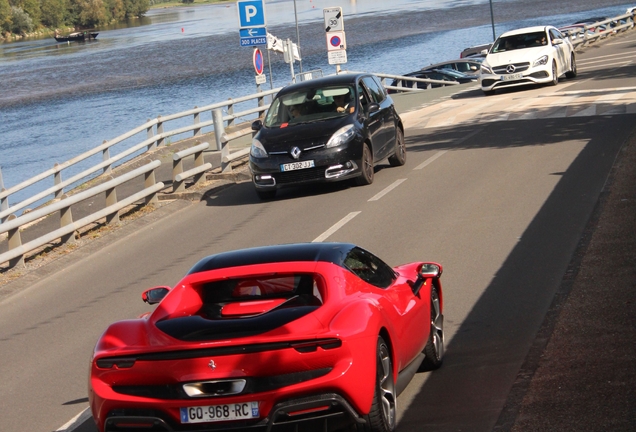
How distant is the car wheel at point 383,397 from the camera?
555cm

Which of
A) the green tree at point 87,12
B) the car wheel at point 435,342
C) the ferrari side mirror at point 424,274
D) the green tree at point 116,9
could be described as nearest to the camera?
the ferrari side mirror at point 424,274

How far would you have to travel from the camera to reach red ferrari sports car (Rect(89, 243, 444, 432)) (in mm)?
5285

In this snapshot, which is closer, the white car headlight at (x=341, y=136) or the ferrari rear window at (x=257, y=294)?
the ferrari rear window at (x=257, y=294)

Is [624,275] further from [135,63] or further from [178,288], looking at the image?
[135,63]

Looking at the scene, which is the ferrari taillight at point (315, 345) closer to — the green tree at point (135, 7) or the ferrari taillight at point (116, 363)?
the ferrari taillight at point (116, 363)

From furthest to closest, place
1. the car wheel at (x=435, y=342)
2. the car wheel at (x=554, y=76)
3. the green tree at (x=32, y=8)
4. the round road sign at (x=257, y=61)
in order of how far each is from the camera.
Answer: the green tree at (x=32, y=8), the car wheel at (x=554, y=76), the round road sign at (x=257, y=61), the car wheel at (x=435, y=342)

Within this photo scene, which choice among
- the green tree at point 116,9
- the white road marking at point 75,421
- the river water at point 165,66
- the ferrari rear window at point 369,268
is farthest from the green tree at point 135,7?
the ferrari rear window at point 369,268

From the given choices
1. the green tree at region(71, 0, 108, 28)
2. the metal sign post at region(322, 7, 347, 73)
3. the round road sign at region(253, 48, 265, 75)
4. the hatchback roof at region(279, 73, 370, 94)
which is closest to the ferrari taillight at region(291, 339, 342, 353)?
the hatchback roof at region(279, 73, 370, 94)

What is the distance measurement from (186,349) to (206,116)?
1707 inches

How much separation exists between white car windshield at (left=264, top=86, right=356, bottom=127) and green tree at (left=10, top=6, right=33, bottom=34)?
141 meters

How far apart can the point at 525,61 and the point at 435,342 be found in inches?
950

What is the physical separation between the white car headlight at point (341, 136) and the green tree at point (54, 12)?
14466 centimetres

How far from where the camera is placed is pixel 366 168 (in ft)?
56.9

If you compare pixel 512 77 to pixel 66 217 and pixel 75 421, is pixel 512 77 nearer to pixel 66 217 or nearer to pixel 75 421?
pixel 66 217
